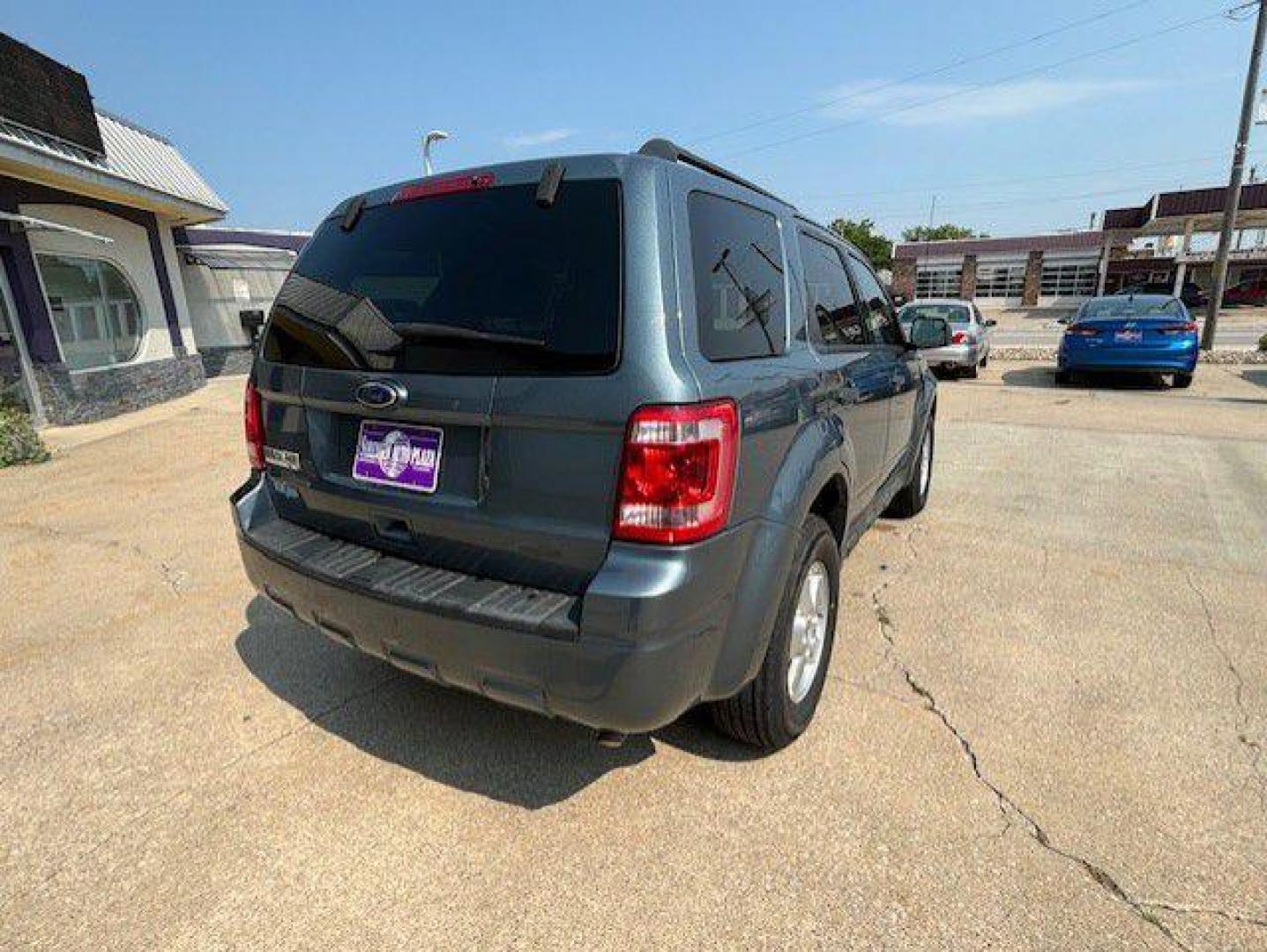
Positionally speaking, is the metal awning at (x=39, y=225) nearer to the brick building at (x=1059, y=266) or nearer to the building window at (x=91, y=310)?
the building window at (x=91, y=310)

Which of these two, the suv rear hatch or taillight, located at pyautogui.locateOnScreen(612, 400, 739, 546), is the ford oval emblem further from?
taillight, located at pyautogui.locateOnScreen(612, 400, 739, 546)

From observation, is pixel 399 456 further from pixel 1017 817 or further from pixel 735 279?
pixel 1017 817

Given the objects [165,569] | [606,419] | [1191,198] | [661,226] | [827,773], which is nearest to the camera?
[606,419]

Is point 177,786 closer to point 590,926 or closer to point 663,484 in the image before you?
point 590,926

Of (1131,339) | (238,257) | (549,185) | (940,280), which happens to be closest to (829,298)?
(549,185)

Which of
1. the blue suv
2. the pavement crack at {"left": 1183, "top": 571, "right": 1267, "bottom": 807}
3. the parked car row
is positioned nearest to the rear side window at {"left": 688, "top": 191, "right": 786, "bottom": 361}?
the blue suv

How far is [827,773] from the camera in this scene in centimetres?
234

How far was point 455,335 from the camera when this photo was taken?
77.6 inches

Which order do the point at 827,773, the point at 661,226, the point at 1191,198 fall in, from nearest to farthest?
the point at 661,226, the point at 827,773, the point at 1191,198

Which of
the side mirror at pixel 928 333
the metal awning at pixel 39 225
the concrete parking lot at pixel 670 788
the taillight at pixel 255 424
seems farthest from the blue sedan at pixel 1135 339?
→ the metal awning at pixel 39 225

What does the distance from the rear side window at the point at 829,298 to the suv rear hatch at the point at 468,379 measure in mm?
1224

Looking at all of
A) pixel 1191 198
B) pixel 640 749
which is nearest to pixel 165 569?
pixel 640 749

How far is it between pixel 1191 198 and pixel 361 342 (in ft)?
134

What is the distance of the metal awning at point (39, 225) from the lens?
8.66 metres
